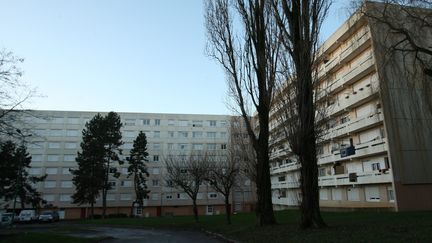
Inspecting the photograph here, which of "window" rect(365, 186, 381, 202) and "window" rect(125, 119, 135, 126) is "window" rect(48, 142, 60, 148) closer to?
"window" rect(125, 119, 135, 126)

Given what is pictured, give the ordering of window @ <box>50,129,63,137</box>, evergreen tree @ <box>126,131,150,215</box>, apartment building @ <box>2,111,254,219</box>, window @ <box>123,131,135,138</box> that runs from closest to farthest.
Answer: evergreen tree @ <box>126,131,150,215</box>, apartment building @ <box>2,111,254,219</box>, window @ <box>50,129,63,137</box>, window @ <box>123,131,135,138</box>

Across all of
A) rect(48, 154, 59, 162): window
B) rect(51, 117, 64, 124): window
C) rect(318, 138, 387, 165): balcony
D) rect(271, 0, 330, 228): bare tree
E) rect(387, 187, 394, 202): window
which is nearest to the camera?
rect(271, 0, 330, 228): bare tree

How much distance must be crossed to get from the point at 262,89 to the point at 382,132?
62.5 feet

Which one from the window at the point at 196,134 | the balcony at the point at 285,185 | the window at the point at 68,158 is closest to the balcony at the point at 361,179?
the balcony at the point at 285,185

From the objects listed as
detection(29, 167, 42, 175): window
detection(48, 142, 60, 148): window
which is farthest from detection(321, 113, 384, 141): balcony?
detection(29, 167, 42, 175): window

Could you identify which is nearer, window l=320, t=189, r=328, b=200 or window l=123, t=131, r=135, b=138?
window l=320, t=189, r=328, b=200

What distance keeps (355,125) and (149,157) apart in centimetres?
5267

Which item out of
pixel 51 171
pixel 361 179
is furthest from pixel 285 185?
pixel 51 171

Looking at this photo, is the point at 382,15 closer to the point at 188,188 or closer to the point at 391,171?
the point at 391,171

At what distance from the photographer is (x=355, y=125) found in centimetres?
3547

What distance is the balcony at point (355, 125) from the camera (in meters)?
32.3

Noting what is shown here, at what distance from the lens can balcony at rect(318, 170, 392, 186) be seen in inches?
1213

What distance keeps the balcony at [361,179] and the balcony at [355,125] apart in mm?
4330

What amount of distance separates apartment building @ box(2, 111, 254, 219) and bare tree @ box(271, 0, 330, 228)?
57.0 meters
